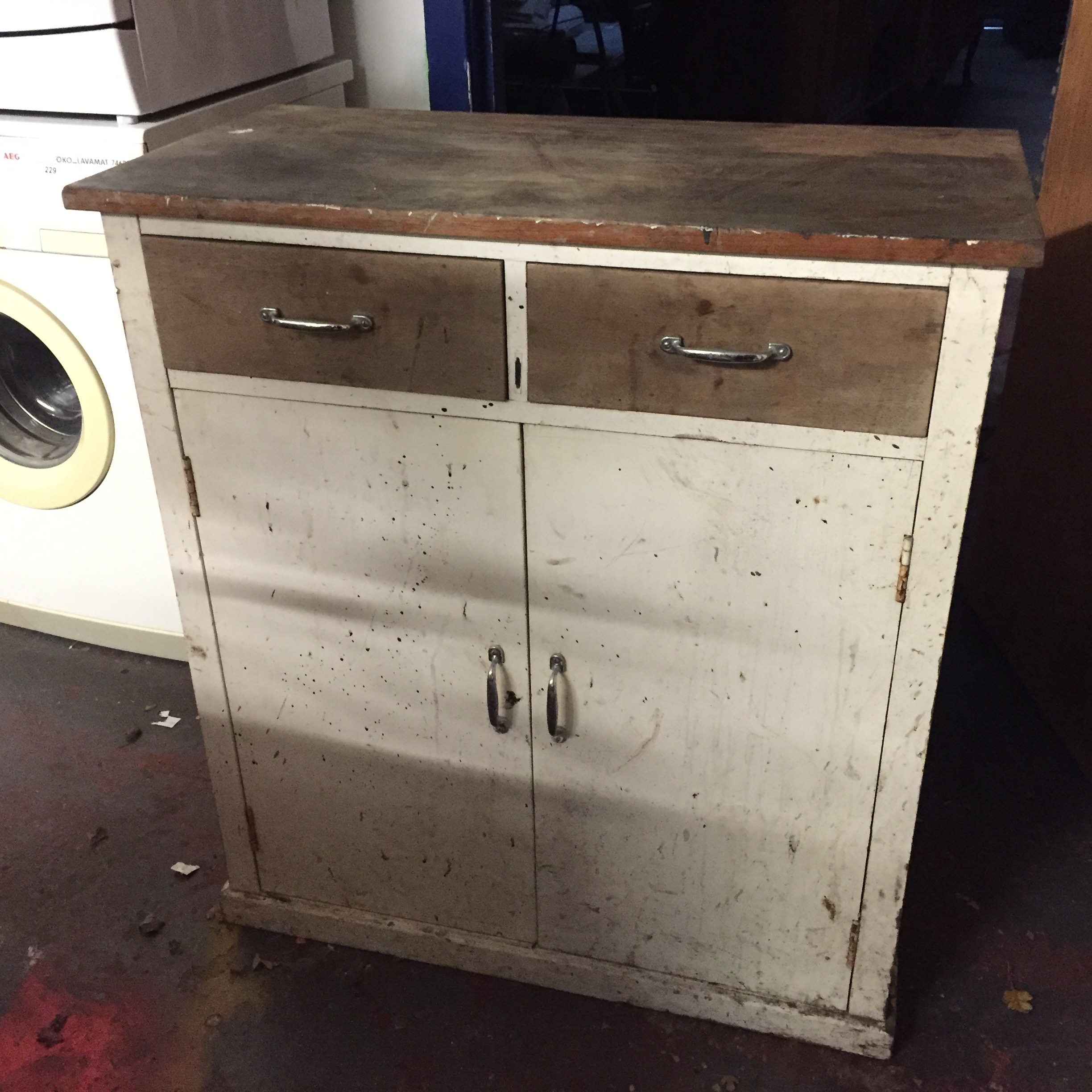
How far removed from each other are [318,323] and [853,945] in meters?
1.01

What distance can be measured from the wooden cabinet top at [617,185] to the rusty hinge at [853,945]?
83 cm

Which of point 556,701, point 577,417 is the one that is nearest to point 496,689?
point 556,701

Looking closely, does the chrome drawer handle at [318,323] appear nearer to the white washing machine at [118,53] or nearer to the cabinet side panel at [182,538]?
the cabinet side panel at [182,538]

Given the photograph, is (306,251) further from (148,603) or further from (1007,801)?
(1007,801)

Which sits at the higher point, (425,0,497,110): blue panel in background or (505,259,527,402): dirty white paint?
(425,0,497,110): blue panel in background

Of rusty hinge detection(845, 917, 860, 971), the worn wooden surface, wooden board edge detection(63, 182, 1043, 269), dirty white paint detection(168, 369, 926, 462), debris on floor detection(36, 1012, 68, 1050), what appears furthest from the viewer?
the worn wooden surface

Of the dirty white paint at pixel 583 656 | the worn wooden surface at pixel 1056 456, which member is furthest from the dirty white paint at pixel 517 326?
the worn wooden surface at pixel 1056 456

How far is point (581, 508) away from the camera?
4.13ft

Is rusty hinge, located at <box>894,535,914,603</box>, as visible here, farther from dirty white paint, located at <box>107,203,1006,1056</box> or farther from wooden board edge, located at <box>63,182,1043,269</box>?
wooden board edge, located at <box>63,182,1043,269</box>

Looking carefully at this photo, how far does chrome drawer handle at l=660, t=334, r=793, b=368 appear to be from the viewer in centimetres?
110

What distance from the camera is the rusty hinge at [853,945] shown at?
1401 millimetres

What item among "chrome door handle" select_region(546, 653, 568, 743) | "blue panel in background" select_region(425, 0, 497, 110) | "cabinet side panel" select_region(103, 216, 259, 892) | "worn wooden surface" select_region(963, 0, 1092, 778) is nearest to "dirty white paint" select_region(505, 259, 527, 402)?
"chrome door handle" select_region(546, 653, 568, 743)

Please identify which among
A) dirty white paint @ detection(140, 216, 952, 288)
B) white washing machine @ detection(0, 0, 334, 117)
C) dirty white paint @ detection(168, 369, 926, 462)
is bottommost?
dirty white paint @ detection(168, 369, 926, 462)

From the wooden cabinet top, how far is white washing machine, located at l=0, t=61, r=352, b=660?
0.40 meters
